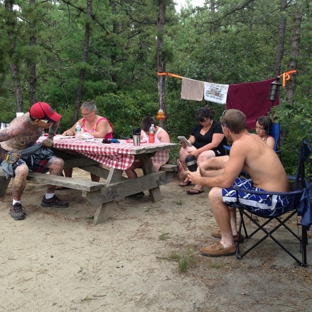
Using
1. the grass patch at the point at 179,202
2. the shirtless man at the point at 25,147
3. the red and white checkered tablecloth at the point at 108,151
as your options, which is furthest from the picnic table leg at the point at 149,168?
the shirtless man at the point at 25,147

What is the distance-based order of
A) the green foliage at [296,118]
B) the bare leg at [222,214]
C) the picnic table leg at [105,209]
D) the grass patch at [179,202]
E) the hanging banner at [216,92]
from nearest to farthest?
1. the bare leg at [222,214]
2. the green foliage at [296,118]
3. the picnic table leg at [105,209]
4. the grass patch at [179,202]
5. the hanging banner at [216,92]

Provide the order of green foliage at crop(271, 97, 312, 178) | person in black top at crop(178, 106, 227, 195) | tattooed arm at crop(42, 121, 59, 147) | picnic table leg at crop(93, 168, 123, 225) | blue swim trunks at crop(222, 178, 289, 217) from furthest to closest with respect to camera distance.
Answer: person in black top at crop(178, 106, 227, 195)
tattooed arm at crop(42, 121, 59, 147)
picnic table leg at crop(93, 168, 123, 225)
green foliage at crop(271, 97, 312, 178)
blue swim trunks at crop(222, 178, 289, 217)

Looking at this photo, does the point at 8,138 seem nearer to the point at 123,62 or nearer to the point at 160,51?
the point at 160,51

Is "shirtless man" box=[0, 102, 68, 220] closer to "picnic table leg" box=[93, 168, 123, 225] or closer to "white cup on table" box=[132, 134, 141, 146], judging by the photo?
"picnic table leg" box=[93, 168, 123, 225]

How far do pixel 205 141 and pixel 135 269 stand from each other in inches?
101

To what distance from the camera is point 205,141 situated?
4.86 metres

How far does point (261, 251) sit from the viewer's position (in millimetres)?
2953

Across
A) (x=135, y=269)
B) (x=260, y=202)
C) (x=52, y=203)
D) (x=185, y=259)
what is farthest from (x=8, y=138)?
(x=260, y=202)

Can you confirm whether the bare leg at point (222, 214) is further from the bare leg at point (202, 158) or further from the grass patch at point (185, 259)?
the bare leg at point (202, 158)

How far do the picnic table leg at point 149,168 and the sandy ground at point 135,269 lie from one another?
19.0 inches

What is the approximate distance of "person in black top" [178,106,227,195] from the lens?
15.5 feet

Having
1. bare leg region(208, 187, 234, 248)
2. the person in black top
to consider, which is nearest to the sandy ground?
bare leg region(208, 187, 234, 248)

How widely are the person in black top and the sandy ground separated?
921 millimetres

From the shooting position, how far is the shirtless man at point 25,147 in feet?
12.5
